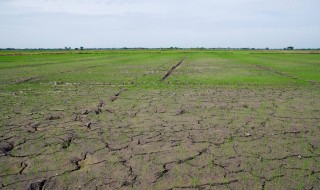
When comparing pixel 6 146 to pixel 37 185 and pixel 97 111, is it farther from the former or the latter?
pixel 97 111

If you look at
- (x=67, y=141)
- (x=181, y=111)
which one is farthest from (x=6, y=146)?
(x=181, y=111)

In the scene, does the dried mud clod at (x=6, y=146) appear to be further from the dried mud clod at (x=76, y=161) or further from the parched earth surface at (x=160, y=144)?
the dried mud clod at (x=76, y=161)

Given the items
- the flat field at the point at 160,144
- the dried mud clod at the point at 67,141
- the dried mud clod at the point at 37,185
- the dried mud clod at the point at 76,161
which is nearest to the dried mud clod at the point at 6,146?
the flat field at the point at 160,144

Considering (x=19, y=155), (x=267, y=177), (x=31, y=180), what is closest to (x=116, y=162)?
(x=31, y=180)

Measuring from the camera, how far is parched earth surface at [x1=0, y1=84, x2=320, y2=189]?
9.23ft

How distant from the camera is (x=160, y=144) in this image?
3.79 m

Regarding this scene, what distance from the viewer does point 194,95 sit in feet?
24.7

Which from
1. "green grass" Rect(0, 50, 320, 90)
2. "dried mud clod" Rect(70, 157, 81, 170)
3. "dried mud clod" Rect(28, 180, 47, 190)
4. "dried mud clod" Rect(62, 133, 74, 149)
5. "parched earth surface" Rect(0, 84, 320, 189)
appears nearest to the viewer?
→ "dried mud clod" Rect(28, 180, 47, 190)

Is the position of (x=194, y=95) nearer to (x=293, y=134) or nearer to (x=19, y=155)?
(x=293, y=134)

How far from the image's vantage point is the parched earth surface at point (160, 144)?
9.23ft

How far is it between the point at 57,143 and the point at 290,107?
15.9 feet

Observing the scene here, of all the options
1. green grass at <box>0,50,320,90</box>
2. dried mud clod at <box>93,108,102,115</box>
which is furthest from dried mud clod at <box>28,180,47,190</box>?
green grass at <box>0,50,320,90</box>

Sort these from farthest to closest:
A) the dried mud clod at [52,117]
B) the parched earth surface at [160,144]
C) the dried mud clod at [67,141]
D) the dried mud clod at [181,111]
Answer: the dried mud clod at [181,111] → the dried mud clod at [52,117] → the dried mud clod at [67,141] → the parched earth surface at [160,144]

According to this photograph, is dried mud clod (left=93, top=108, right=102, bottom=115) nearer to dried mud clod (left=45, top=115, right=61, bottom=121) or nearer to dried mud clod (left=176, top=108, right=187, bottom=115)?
dried mud clod (left=45, top=115, right=61, bottom=121)
